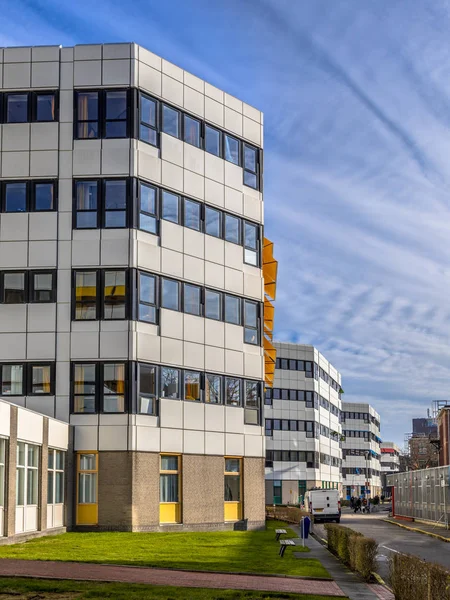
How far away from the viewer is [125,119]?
39.2m

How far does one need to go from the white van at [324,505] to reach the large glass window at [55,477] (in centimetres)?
3201

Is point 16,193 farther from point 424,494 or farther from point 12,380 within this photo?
point 424,494

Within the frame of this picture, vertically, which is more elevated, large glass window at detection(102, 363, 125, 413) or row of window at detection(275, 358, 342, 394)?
A: row of window at detection(275, 358, 342, 394)

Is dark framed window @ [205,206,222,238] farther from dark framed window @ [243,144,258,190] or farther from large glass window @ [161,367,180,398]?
large glass window @ [161,367,180,398]

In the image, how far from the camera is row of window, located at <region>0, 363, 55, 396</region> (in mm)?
37156

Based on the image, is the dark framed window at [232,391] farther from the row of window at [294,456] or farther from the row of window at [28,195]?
the row of window at [294,456]

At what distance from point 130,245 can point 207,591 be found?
22319 millimetres

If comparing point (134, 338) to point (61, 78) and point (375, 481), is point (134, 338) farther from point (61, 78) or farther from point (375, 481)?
point (375, 481)

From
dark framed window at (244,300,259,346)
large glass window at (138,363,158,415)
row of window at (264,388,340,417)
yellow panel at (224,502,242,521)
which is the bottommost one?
yellow panel at (224,502,242,521)

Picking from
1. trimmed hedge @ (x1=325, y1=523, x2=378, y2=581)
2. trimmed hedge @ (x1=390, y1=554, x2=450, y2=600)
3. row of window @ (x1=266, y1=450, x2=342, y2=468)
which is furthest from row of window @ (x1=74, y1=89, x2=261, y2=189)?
row of window @ (x1=266, y1=450, x2=342, y2=468)

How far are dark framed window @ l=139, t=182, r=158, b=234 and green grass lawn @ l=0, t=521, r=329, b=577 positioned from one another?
1288 cm

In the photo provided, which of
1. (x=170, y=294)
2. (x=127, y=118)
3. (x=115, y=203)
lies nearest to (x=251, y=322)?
(x=170, y=294)

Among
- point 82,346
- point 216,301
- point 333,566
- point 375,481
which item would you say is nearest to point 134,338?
point 82,346

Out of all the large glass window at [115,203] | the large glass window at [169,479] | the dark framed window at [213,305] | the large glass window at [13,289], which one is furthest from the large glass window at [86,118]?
the large glass window at [169,479]
